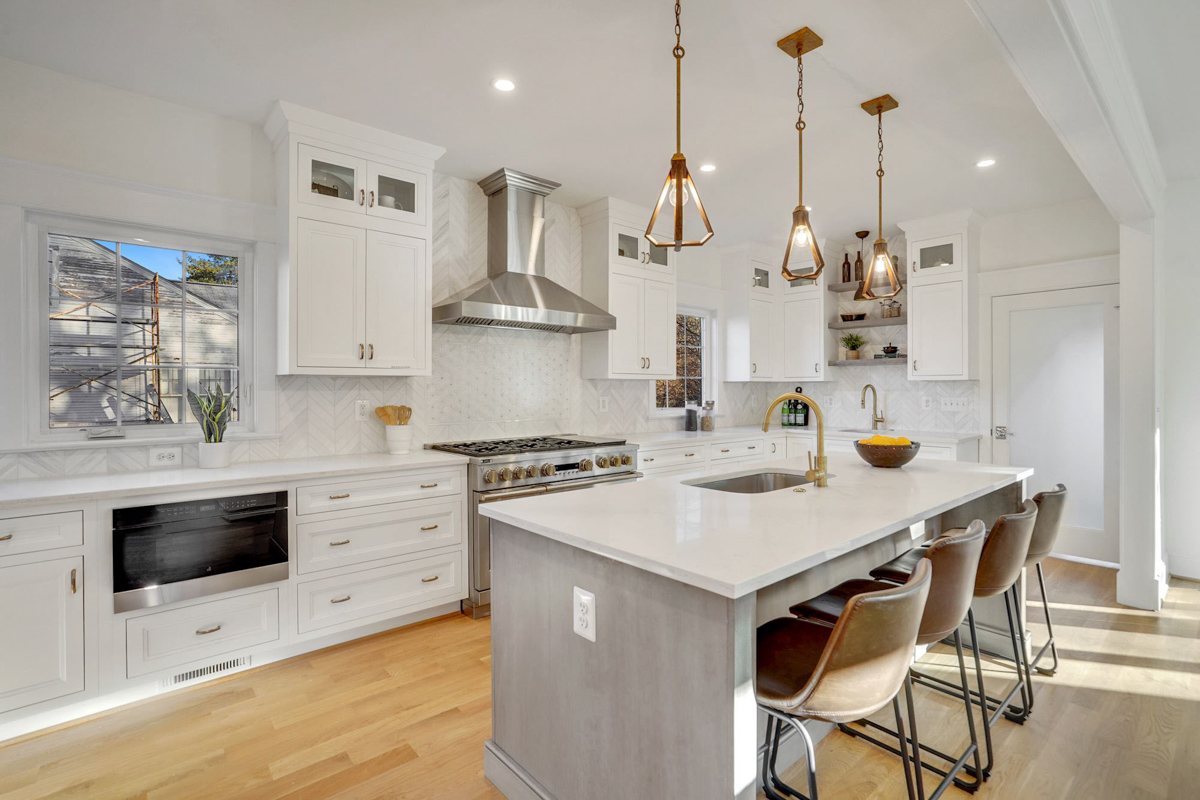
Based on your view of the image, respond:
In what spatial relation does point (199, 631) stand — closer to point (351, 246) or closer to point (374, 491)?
point (374, 491)

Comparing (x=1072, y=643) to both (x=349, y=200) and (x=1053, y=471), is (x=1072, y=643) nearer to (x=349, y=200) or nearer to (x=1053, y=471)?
(x=1053, y=471)

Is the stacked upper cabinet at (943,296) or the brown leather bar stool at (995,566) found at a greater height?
the stacked upper cabinet at (943,296)

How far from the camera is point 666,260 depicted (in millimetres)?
4820

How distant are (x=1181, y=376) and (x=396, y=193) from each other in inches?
A: 206

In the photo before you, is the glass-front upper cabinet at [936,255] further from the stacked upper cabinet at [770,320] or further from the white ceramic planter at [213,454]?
the white ceramic planter at [213,454]

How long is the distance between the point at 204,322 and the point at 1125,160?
448 cm

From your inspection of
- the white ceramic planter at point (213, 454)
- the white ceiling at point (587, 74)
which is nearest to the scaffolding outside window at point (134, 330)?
the white ceramic planter at point (213, 454)

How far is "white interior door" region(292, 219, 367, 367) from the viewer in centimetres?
307

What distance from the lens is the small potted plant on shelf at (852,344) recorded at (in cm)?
557

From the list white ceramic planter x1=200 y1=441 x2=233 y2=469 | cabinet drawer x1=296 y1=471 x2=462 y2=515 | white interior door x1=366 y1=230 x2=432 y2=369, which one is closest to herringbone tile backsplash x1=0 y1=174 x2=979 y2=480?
white ceramic planter x1=200 y1=441 x2=233 y2=469

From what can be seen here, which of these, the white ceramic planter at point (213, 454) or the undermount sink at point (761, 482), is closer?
the undermount sink at point (761, 482)

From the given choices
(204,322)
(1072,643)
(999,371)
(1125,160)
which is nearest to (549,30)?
(204,322)

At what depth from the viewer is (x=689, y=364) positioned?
18.9ft

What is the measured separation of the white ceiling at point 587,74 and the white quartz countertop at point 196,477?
5.91 feet
